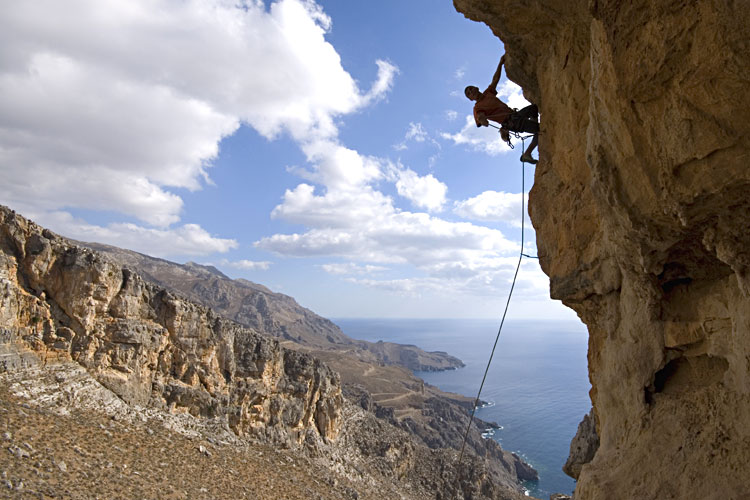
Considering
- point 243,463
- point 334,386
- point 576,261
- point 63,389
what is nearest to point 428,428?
point 334,386

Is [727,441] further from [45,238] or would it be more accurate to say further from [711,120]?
[45,238]

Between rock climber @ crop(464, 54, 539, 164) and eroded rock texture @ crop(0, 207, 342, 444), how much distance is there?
951 inches

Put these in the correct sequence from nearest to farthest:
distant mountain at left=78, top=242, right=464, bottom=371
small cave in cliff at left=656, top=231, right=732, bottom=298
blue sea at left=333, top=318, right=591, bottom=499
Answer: small cave in cliff at left=656, top=231, right=732, bottom=298 → blue sea at left=333, top=318, right=591, bottom=499 → distant mountain at left=78, top=242, right=464, bottom=371

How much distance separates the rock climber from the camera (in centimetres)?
793

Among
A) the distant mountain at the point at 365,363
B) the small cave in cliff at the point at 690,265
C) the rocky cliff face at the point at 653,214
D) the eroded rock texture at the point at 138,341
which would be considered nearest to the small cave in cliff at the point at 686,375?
the rocky cliff face at the point at 653,214

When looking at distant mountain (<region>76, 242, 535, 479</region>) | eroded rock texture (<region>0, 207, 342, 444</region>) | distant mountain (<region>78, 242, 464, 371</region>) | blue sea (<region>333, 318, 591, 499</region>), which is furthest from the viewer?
distant mountain (<region>78, 242, 464, 371</region>)

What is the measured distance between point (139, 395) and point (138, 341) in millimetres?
3226

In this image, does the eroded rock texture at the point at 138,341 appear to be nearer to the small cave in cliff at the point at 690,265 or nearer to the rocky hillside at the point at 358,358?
the rocky hillside at the point at 358,358

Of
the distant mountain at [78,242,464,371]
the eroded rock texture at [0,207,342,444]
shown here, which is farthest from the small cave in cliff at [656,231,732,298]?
the distant mountain at [78,242,464,371]

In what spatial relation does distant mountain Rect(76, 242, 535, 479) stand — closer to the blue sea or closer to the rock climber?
the blue sea

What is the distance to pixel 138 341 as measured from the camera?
1011 inches

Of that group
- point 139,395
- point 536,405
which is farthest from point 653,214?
point 536,405

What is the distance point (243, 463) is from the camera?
24.6 metres

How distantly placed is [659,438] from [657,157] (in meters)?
3.65
